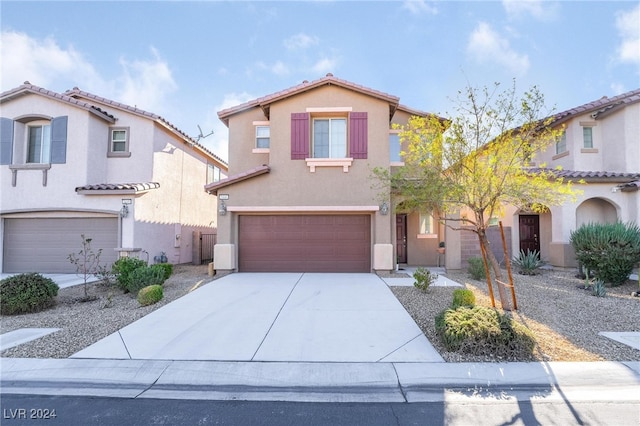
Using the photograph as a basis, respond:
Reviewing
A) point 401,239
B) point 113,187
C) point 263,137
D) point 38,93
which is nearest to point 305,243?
point 401,239

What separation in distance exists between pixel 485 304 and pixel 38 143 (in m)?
16.9

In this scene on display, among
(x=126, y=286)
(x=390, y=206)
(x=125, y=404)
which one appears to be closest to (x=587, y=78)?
(x=390, y=206)

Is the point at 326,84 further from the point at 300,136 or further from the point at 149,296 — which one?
the point at 149,296

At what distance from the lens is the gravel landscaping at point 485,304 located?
489 cm

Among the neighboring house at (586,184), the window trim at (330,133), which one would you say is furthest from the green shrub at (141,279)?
the neighboring house at (586,184)

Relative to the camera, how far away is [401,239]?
1362 cm

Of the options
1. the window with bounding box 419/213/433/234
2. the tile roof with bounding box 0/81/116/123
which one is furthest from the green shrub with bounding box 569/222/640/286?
the tile roof with bounding box 0/81/116/123

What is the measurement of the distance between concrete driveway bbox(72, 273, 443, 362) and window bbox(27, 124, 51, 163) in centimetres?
972

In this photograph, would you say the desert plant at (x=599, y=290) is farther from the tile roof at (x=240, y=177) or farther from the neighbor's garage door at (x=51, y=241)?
the neighbor's garage door at (x=51, y=241)

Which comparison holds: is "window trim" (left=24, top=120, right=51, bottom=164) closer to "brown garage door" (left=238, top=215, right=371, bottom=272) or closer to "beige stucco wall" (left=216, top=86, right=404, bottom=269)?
"beige stucco wall" (left=216, top=86, right=404, bottom=269)

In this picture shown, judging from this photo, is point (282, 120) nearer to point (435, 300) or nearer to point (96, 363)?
point (435, 300)

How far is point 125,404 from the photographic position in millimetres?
3637

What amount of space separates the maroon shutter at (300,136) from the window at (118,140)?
735 cm

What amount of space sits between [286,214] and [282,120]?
3.53 meters
